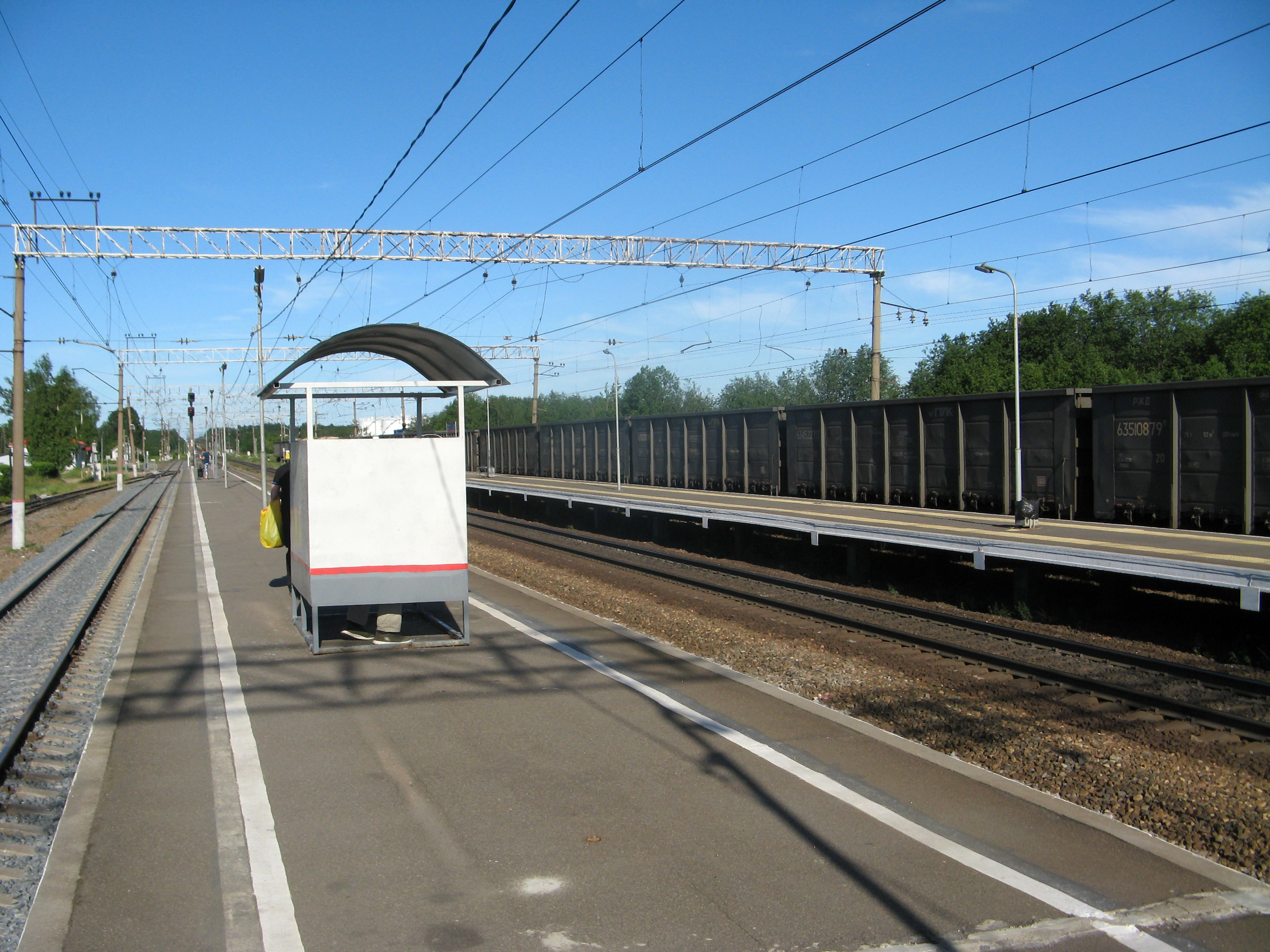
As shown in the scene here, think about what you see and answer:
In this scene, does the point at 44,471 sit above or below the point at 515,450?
below

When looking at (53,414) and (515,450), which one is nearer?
(515,450)

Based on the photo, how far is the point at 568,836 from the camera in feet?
15.4

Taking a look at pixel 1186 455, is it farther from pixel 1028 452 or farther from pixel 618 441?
pixel 618 441

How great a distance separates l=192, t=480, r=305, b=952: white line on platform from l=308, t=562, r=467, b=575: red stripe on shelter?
3.68 ft

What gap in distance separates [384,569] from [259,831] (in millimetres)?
4237

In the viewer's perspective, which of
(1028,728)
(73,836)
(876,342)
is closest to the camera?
(73,836)

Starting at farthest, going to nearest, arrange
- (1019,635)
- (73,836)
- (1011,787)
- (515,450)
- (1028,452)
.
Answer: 1. (515,450)
2. (1028,452)
3. (1019,635)
4. (1011,787)
5. (73,836)

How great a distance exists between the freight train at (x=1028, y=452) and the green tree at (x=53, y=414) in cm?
6041

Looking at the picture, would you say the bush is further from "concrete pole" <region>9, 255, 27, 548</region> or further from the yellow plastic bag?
the yellow plastic bag

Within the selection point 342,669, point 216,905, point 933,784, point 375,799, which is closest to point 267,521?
point 342,669

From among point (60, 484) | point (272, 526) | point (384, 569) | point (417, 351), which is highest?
point (417, 351)

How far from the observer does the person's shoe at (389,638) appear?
9.27 metres

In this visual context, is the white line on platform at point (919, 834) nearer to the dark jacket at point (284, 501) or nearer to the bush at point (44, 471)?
the dark jacket at point (284, 501)

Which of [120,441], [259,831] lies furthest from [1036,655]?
[120,441]
